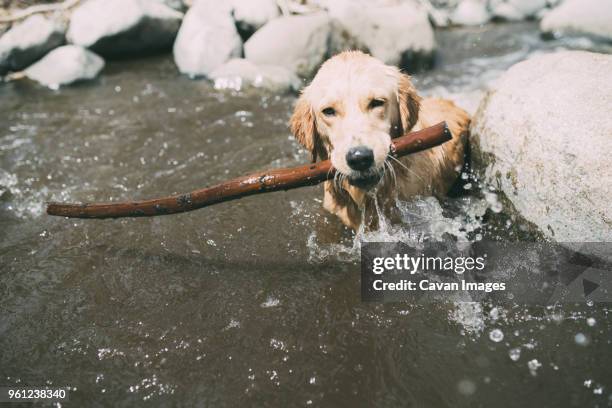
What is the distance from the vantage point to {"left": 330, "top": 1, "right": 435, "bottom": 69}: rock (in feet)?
25.7

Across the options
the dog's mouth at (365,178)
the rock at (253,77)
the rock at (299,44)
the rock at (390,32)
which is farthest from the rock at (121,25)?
the dog's mouth at (365,178)

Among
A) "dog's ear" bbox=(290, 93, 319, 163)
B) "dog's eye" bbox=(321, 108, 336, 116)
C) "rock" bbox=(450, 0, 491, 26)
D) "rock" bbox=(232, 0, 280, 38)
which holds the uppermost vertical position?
"dog's eye" bbox=(321, 108, 336, 116)

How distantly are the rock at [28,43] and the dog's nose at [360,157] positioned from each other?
27.3 ft

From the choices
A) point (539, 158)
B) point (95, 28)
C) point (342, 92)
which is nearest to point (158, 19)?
point (95, 28)

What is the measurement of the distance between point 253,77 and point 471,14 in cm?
587

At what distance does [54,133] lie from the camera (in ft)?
21.4

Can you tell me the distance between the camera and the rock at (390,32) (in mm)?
7824

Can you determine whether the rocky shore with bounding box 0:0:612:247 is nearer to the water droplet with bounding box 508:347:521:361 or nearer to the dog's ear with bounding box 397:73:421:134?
the dog's ear with bounding box 397:73:421:134

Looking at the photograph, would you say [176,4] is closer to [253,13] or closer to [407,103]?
[253,13]

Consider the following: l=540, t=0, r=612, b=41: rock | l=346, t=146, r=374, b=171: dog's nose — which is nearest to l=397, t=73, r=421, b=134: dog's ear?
l=346, t=146, r=374, b=171: dog's nose

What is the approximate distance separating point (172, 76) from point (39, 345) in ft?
20.2

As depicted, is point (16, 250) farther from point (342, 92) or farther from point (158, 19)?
point (158, 19)

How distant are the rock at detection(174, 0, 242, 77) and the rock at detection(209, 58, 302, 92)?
335 millimetres

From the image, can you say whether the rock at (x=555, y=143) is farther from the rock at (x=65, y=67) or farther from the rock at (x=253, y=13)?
the rock at (x=65, y=67)
